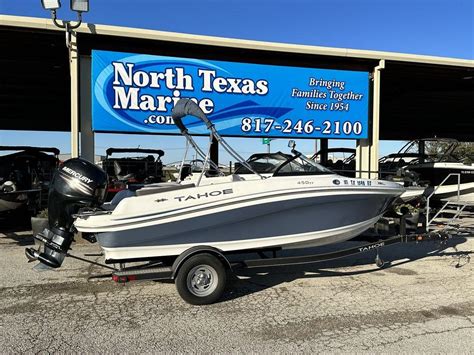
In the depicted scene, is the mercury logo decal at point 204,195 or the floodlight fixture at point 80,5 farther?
the floodlight fixture at point 80,5

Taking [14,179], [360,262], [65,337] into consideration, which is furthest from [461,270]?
[14,179]

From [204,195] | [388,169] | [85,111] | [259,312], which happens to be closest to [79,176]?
[204,195]

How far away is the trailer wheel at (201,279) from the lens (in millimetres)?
4473

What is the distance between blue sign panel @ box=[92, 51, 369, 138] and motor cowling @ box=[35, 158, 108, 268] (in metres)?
4.68

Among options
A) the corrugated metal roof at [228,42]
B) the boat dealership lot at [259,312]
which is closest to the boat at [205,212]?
the boat dealership lot at [259,312]

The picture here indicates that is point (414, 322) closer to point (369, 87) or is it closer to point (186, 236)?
point (186, 236)

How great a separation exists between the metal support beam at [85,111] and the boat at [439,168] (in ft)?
20.8

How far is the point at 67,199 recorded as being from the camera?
4.63 m

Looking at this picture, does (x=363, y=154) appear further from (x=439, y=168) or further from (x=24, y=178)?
(x=24, y=178)

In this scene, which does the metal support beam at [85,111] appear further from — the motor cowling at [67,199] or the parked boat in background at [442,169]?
the parked boat in background at [442,169]

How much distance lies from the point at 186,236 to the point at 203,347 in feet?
4.28

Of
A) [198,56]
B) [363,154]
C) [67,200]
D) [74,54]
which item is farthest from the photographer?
[363,154]

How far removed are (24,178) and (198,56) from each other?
15.4 feet

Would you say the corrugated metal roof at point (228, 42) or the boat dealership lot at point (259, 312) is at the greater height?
the corrugated metal roof at point (228, 42)
